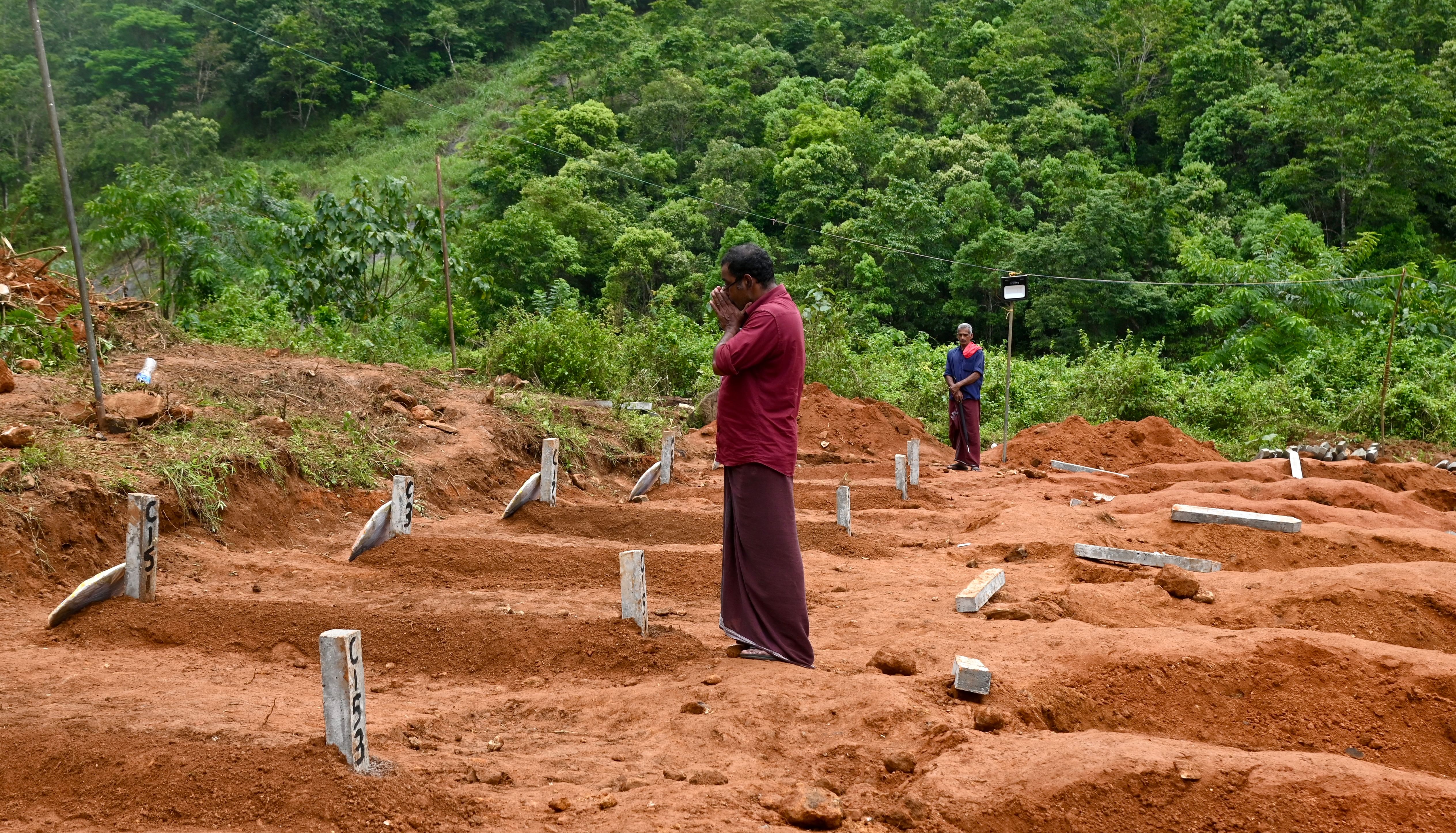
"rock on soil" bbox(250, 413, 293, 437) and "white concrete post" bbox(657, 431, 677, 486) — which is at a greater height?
"rock on soil" bbox(250, 413, 293, 437)

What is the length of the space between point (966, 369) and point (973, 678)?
8210 millimetres

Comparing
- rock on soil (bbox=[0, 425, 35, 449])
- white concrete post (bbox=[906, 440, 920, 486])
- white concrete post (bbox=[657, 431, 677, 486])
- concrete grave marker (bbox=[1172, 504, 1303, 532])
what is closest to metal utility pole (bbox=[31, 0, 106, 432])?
rock on soil (bbox=[0, 425, 35, 449])

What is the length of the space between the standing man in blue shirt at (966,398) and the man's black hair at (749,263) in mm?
7460

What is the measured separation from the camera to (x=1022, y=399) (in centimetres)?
1702

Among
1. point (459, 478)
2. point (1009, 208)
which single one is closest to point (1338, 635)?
point (459, 478)

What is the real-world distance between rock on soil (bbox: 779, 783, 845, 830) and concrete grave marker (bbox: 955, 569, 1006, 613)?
256 cm

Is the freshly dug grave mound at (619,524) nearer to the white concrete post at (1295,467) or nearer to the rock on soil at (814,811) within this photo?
the rock on soil at (814,811)

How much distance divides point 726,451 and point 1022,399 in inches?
521

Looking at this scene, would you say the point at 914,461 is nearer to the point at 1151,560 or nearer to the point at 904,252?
the point at 1151,560

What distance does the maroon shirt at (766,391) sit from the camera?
4562 mm

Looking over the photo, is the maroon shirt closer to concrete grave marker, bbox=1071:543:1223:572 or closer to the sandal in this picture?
the sandal

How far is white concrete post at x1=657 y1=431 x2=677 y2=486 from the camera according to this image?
9695 millimetres

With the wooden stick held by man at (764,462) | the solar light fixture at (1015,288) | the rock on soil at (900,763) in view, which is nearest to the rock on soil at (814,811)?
the rock on soil at (900,763)

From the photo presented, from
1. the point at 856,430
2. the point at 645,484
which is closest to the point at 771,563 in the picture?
the point at 645,484
